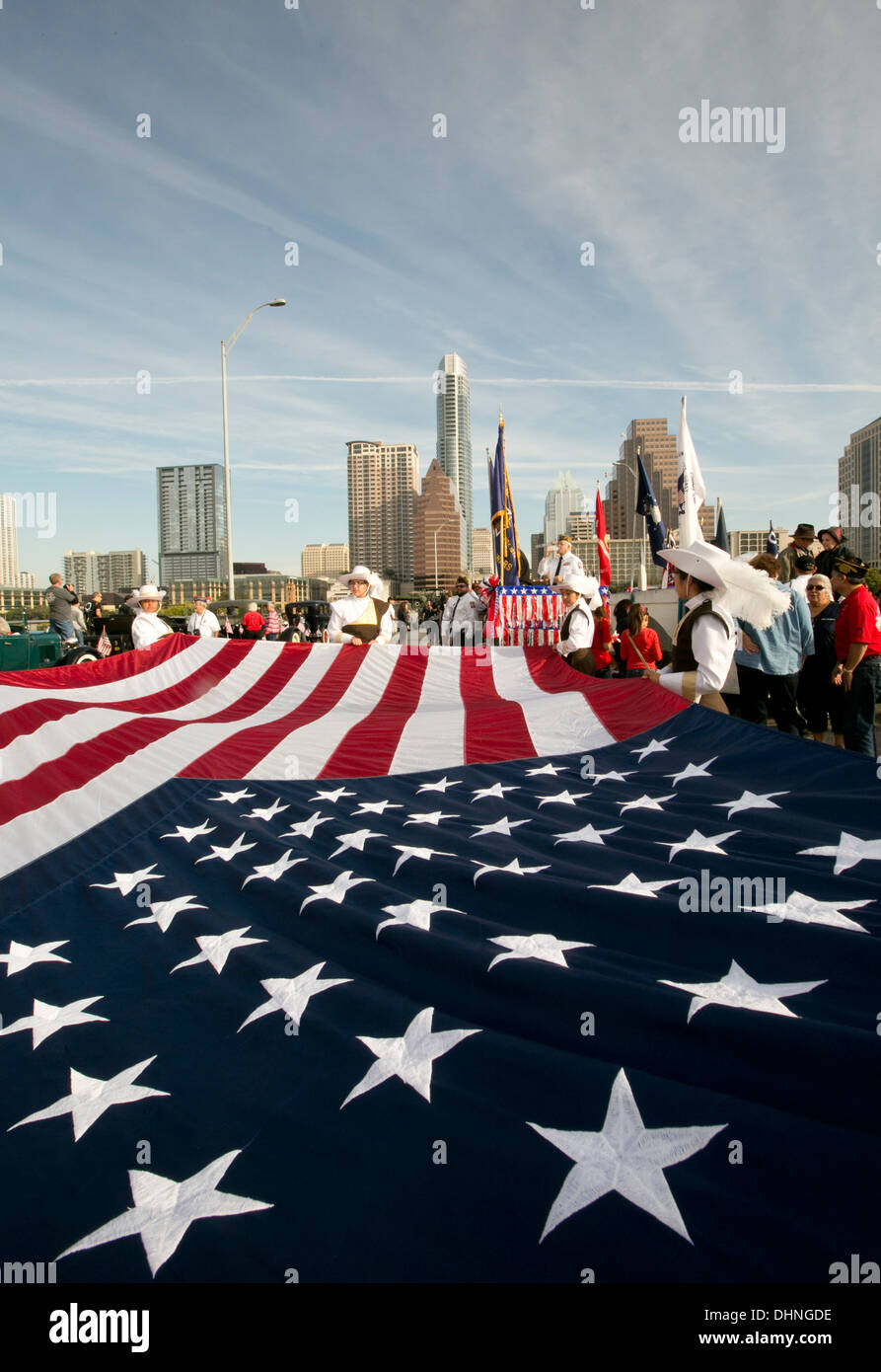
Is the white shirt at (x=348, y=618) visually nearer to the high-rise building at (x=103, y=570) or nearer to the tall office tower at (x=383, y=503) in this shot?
the high-rise building at (x=103, y=570)

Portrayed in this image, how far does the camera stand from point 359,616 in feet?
23.3

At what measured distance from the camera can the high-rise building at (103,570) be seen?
79.8 metres

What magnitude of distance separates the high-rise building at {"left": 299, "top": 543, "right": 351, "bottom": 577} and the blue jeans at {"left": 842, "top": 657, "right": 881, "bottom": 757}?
100831 millimetres

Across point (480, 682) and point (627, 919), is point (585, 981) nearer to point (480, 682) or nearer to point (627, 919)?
point (627, 919)

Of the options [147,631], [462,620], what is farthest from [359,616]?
[462,620]

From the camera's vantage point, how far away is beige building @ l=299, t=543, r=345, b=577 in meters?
105

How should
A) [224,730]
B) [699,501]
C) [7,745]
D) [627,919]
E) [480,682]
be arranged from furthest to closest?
[699,501]
[480,682]
[224,730]
[7,745]
[627,919]

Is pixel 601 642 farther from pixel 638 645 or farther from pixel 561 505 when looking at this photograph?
pixel 561 505

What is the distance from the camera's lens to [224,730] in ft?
15.4

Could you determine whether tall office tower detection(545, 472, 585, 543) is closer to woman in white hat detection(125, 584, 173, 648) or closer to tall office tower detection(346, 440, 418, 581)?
tall office tower detection(346, 440, 418, 581)

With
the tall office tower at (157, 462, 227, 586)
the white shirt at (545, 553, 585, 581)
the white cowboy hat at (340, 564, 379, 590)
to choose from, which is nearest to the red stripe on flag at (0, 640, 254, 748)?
the white cowboy hat at (340, 564, 379, 590)
